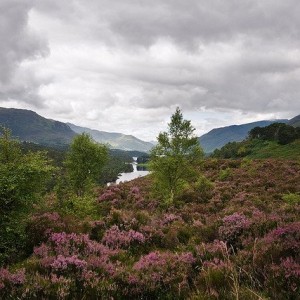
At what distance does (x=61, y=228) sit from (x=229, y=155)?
4124 inches

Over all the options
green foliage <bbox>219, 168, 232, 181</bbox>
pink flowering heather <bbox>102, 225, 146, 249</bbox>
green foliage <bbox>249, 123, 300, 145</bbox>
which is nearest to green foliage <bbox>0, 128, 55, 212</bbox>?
pink flowering heather <bbox>102, 225, 146, 249</bbox>

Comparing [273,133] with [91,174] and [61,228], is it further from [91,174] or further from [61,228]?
[61,228]

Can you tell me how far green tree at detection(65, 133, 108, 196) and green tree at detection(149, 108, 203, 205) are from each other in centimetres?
1045

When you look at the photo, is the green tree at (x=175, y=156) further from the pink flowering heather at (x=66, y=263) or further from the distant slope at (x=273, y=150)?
the distant slope at (x=273, y=150)

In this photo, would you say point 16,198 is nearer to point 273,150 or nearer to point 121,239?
point 121,239

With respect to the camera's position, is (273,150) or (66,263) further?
(273,150)

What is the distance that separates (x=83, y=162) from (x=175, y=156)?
13.3m

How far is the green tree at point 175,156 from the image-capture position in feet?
86.1

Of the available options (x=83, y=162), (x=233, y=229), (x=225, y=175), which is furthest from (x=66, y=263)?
(x=225, y=175)

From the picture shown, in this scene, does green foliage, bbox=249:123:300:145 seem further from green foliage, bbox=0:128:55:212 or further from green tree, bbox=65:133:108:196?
green foliage, bbox=0:128:55:212

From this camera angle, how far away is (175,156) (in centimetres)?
2633

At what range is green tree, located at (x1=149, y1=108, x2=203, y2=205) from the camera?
26.2 m

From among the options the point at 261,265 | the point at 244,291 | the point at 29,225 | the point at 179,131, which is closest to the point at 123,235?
the point at 29,225

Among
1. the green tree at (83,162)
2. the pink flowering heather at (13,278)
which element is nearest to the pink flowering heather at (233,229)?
the pink flowering heather at (13,278)
